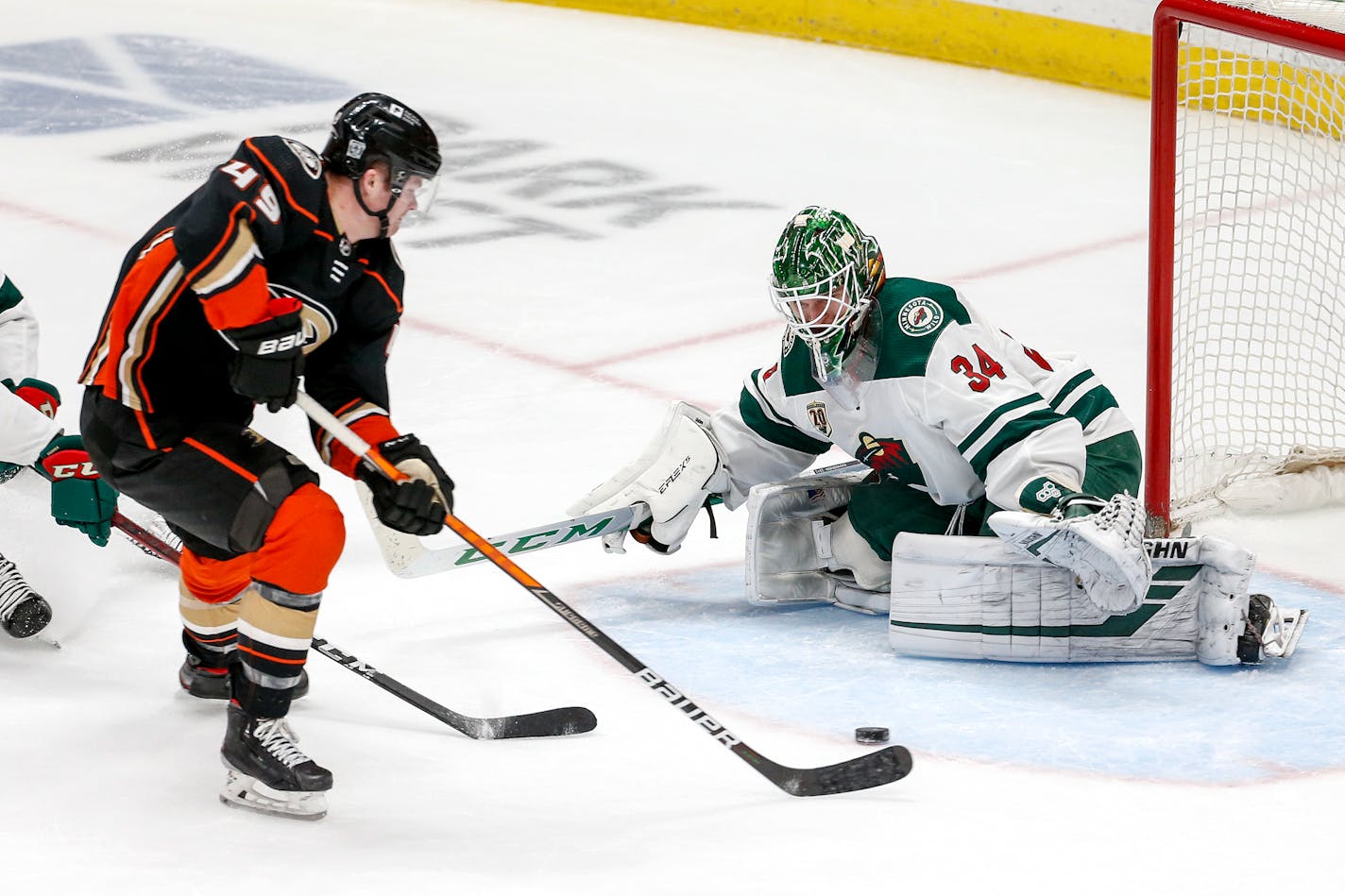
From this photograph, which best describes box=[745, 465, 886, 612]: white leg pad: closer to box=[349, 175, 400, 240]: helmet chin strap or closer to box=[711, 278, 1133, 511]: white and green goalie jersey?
box=[711, 278, 1133, 511]: white and green goalie jersey

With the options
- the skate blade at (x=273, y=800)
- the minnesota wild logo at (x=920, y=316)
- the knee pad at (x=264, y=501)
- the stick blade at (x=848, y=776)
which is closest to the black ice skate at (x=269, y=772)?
the skate blade at (x=273, y=800)

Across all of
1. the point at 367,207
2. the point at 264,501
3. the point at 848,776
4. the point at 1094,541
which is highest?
the point at 367,207

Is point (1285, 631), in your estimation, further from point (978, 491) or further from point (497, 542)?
point (497, 542)

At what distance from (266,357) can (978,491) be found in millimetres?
1343

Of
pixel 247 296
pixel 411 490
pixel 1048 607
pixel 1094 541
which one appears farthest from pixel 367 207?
pixel 1048 607

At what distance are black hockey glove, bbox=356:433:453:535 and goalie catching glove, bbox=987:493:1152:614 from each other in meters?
0.90

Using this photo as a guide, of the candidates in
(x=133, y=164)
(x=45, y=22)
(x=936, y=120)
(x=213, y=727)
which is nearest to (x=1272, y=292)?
(x=936, y=120)

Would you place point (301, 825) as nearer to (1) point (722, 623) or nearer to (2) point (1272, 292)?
(1) point (722, 623)

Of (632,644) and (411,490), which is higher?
(411,490)

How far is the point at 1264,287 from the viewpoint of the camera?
5.06 metres

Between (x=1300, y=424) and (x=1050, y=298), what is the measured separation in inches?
46.9

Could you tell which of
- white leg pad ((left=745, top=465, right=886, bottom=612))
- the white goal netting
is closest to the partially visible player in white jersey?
white leg pad ((left=745, top=465, right=886, bottom=612))

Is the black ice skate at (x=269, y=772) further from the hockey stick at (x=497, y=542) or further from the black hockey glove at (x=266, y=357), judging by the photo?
the hockey stick at (x=497, y=542)

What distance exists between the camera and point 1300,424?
14.4 ft
